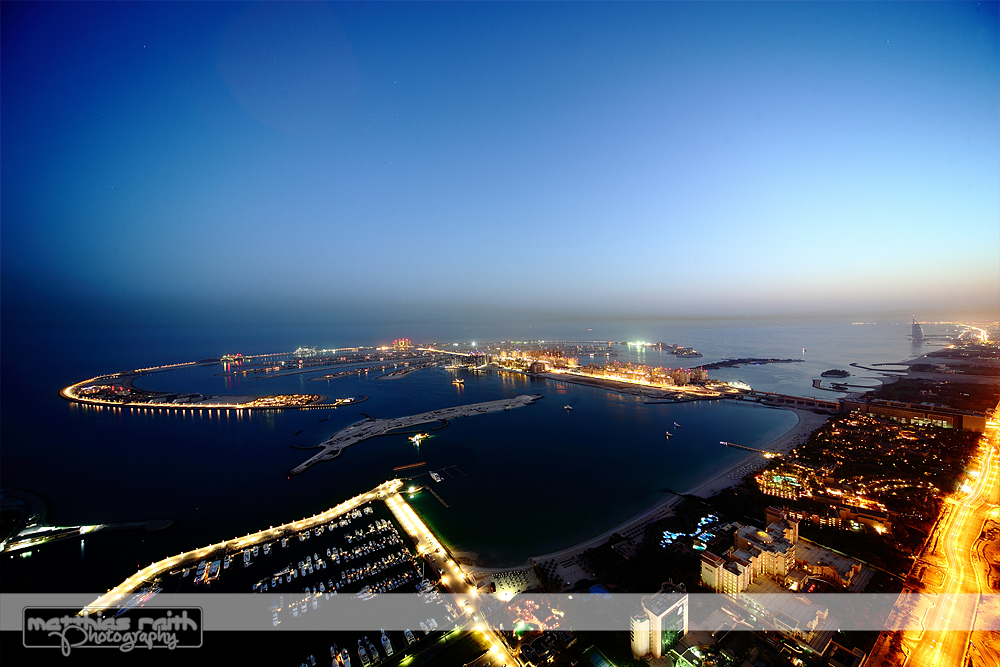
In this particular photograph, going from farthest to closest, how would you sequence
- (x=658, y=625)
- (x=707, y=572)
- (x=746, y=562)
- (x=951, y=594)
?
(x=707, y=572) → (x=746, y=562) → (x=951, y=594) → (x=658, y=625)

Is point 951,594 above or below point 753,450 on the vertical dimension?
above

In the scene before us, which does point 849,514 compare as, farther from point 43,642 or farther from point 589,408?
point 43,642

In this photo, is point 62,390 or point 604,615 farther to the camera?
point 62,390

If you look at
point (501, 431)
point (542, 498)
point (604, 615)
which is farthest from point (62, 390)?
point (604, 615)

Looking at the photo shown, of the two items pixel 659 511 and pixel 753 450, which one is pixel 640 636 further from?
pixel 753 450

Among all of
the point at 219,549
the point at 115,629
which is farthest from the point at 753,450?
the point at 115,629

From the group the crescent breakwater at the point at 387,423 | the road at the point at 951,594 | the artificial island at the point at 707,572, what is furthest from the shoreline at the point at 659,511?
the crescent breakwater at the point at 387,423
